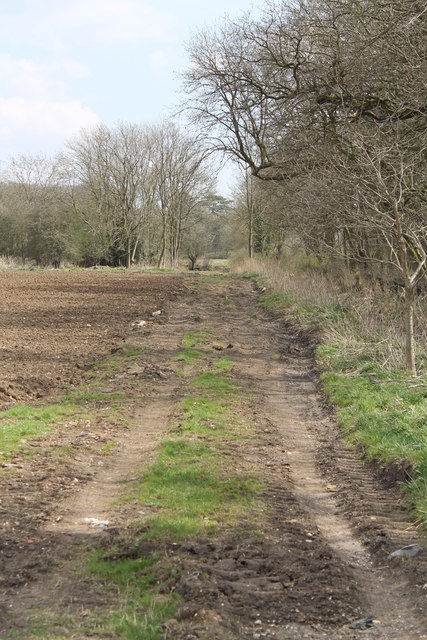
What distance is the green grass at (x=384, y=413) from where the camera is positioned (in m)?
6.49

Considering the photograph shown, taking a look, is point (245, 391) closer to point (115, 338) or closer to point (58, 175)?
point (115, 338)

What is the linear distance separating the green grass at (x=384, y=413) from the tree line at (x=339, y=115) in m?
0.94

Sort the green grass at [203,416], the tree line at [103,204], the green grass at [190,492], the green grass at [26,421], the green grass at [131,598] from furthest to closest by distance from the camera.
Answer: the tree line at [103,204]
the green grass at [203,416]
the green grass at [26,421]
the green grass at [190,492]
the green grass at [131,598]

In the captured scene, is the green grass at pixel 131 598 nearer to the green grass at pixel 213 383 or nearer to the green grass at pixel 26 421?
the green grass at pixel 26 421

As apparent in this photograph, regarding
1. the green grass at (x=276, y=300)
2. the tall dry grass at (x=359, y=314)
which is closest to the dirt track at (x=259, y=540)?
the tall dry grass at (x=359, y=314)

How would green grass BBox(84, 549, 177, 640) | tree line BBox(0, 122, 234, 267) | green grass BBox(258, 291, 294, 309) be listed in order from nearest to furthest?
green grass BBox(84, 549, 177, 640) → green grass BBox(258, 291, 294, 309) → tree line BBox(0, 122, 234, 267)

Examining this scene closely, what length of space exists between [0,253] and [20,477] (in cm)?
5841

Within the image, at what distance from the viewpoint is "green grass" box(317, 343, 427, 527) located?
6.49 m

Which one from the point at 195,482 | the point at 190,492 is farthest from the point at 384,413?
the point at 190,492

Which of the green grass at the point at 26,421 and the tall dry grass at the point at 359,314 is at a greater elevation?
the tall dry grass at the point at 359,314

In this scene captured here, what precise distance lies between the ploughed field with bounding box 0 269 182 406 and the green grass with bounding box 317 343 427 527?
4418mm

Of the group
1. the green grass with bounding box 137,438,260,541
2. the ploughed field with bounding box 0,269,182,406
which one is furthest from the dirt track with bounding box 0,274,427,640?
the ploughed field with bounding box 0,269,182,406

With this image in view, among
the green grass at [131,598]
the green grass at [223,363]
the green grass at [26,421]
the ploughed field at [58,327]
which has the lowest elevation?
the green grass at [131,598]

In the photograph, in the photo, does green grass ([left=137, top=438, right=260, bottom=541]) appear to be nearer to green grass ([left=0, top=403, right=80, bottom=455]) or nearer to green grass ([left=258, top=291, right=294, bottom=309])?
green grass ([left=0, top=403, right=80, bottom=455])
